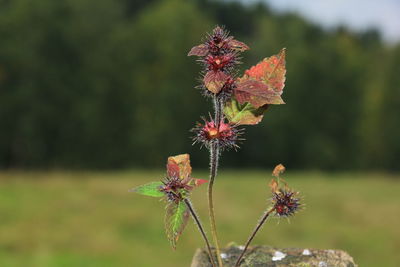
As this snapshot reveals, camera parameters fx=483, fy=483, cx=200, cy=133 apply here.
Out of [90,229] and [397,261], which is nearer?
[397,261]

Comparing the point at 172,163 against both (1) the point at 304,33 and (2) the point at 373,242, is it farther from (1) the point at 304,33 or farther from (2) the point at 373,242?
(1) the point at 304,33

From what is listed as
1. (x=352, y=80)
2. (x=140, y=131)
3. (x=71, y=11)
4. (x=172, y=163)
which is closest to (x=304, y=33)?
(x=352, y=80)

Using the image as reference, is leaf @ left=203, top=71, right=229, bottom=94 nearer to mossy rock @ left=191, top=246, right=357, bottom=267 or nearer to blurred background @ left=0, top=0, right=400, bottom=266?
mossy rock @ left=191, top=246, right=357, bottom=267

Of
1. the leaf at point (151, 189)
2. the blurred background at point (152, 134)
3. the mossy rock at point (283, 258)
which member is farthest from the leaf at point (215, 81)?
the blurred background at point (152, 134)

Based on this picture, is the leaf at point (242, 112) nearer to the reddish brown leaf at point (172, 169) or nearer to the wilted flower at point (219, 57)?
the wilted flower at point (219, 57)

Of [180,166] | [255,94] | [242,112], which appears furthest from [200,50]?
[180,166]

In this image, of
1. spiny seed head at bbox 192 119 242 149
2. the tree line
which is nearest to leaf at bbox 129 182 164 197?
spiny seed head at bbox 192 119 242 149

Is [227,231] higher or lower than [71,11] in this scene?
lower
